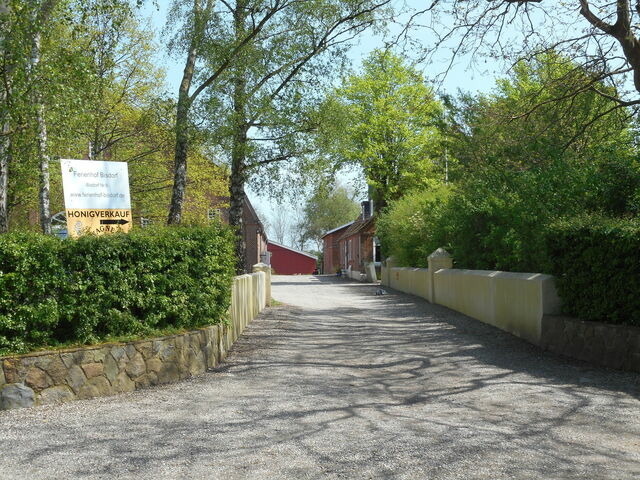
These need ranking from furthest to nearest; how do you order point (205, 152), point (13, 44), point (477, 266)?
1. point (205, 152)
2. point (477, 266)
3. point (13, 44)

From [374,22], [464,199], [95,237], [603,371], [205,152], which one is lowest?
[603,371]

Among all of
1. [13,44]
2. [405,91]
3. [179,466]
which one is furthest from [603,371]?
[405,91]

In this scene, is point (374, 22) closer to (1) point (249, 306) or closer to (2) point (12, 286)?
(1) point (249, 306)

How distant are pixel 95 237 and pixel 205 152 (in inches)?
507

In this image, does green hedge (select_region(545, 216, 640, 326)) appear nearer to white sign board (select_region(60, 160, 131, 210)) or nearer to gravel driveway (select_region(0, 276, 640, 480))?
gravel driveway (select_region(0, 276, 640, 480))

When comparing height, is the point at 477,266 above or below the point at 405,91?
below

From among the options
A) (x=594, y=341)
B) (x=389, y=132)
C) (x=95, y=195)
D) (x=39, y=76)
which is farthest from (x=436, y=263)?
(x=389, y=132)

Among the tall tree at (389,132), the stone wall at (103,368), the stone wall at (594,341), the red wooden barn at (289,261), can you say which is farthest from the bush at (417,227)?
the red wooden barn at (289,261)

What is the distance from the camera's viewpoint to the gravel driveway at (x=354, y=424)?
188 inches

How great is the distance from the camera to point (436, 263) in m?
21.4

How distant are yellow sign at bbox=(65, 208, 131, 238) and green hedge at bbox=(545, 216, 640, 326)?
22.6 feet

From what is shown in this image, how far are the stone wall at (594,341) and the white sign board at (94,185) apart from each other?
24.7 feet

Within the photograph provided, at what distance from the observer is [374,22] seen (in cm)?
1908

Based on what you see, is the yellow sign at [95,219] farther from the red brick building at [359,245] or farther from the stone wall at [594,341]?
the red brick building at [359,245]
